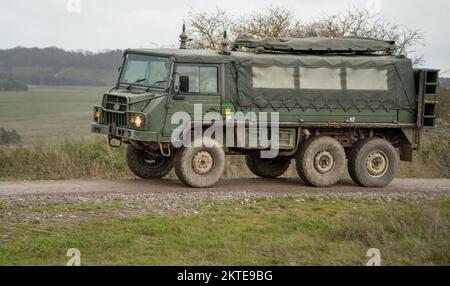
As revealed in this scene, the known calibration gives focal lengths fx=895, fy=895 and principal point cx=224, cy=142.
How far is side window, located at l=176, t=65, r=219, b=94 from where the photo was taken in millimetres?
18297

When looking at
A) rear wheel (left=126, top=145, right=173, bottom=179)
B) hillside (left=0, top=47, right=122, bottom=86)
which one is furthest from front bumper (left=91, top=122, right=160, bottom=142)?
hillside (left=0, top=47, right=122, bottom=86)

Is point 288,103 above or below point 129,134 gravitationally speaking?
above

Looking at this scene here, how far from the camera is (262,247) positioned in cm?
1329

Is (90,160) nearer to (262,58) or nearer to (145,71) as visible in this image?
(145,71)

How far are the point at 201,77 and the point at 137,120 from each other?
169 centimetres

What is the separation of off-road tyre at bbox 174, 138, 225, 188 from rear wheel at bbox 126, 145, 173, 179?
164 cm

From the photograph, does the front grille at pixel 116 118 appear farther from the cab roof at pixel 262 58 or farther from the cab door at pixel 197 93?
the cab roof at pixel 262 58

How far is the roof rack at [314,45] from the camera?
19.3 m

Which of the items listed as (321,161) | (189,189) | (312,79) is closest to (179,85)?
(189,189)

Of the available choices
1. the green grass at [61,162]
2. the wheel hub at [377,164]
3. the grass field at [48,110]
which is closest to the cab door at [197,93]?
the wheel hub at [377,164]

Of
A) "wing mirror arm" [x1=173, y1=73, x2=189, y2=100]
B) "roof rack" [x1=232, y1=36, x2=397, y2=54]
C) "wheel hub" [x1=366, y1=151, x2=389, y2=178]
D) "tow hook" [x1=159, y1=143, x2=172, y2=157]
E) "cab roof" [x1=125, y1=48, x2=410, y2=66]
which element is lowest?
"wheel hub" [x1=366, y1=151, x2=389, y2=178]

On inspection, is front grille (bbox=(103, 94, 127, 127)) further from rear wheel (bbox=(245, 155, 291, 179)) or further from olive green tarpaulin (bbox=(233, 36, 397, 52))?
rear wheel (bbox=(245, 155, 291, 179))

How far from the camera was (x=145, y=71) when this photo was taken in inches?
733

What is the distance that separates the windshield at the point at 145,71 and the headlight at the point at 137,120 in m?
0.88
